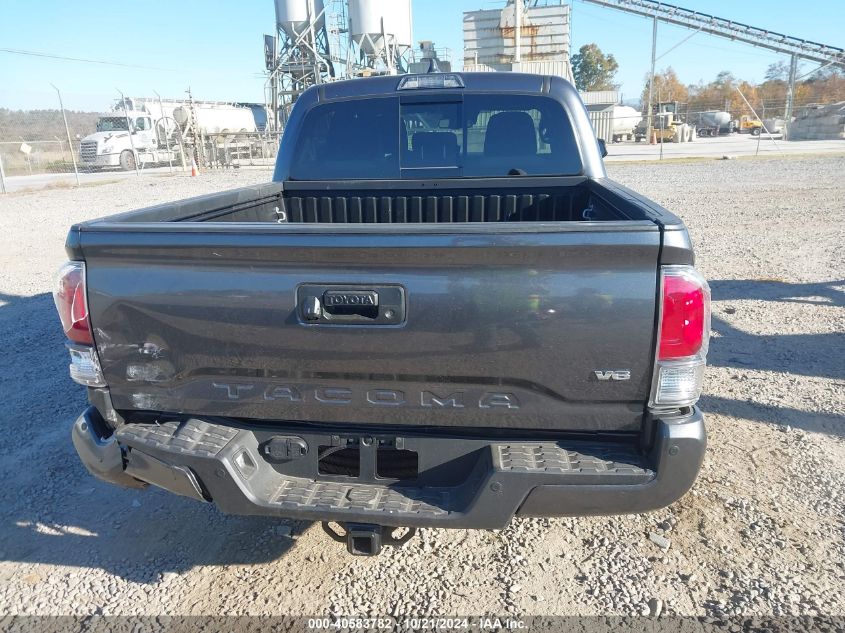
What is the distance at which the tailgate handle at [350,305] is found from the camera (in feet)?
6.75

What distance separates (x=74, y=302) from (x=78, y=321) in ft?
0.24

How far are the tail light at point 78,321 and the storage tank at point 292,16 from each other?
37.1m

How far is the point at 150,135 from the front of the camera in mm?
33594

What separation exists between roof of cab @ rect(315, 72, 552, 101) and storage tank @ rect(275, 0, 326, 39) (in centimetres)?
3478

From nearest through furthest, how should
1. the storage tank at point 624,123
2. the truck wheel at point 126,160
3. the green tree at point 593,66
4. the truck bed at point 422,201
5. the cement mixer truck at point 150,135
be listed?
the truck bed at point 422,201 < the cement mixer truck at point 150,135 < the truck wheel at point 126,160 < the storage tank at point 624,123 < the green tree at point 593,66

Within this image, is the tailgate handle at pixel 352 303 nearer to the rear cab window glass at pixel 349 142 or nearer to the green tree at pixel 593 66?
the rear cab window glass at pixel 349 142

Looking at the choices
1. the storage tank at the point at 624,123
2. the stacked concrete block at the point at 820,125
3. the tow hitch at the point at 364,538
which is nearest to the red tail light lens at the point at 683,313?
the tow hitch at the point at 364,538

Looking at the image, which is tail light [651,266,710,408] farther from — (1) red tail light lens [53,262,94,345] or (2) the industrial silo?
(2) the industrial silo

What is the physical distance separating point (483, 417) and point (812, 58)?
2533 inches

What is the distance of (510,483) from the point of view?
2.06 meters

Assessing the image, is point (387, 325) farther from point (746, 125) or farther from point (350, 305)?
point (746, 125)

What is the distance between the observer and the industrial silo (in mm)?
34031

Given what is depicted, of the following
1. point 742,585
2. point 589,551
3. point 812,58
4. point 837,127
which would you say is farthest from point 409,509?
point 812,58

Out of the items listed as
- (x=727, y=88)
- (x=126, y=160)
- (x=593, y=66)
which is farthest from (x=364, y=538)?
(x=593, y=66)
